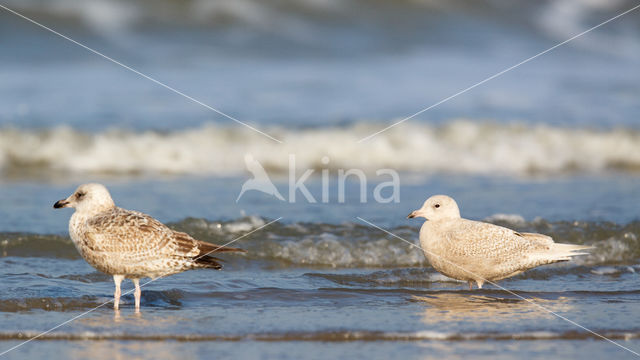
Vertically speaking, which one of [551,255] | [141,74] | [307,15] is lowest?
Result: [551,255]

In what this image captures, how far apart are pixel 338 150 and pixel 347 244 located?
5.09 m

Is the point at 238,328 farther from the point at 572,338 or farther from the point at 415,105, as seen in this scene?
the point at 415,105

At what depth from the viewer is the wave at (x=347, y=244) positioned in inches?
297

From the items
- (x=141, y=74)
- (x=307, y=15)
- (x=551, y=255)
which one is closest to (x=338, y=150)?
(x=141, y=74)

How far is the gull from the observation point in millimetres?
6508

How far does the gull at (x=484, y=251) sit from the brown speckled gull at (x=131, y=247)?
5.18ft

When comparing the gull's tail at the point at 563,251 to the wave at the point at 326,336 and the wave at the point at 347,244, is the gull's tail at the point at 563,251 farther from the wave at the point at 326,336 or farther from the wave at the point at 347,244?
the wave at the point at 326,336

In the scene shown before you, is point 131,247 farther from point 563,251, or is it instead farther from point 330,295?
point 563,251

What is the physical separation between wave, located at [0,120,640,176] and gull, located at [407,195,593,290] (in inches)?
211

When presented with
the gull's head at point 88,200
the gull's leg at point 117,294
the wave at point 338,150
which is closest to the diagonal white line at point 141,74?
the wave at point 338,150

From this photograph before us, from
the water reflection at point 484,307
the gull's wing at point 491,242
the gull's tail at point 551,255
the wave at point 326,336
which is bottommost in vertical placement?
the wave at point 326,336

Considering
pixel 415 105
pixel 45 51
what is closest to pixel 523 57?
pixel 415 105

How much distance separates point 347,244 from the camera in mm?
7848

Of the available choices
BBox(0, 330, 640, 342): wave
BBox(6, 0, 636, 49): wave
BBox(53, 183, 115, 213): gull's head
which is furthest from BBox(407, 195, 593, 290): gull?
BBox(6, 0, 636, 49): wave
